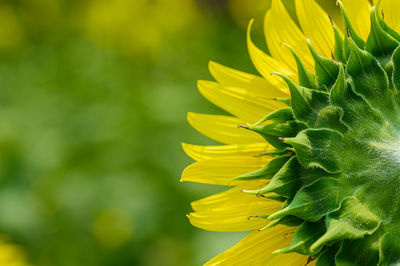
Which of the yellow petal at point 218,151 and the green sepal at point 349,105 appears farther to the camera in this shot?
the yellow petal at point 218,151

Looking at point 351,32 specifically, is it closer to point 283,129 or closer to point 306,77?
point 306,77

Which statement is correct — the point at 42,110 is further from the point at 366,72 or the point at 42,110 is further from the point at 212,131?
the point at 366,72

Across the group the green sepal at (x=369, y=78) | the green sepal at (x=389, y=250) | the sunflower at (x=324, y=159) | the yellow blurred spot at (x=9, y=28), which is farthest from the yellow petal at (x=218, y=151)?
the yellow blurred spot at (x=9, y=28)

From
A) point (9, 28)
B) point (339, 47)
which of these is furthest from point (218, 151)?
point (9, 28)

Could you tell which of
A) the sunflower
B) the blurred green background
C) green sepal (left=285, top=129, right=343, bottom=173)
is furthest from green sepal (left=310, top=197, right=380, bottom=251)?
the blurred green background

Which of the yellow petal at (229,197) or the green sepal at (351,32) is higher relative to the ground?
the green sepal at (351,32)

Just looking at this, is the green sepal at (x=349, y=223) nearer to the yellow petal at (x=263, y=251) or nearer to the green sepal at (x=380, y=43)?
the yellow petal at (x=263, y=251)

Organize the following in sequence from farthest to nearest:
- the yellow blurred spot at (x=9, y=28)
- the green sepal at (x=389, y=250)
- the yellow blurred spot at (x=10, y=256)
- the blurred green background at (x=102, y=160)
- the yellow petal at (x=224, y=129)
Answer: the yellow blurred spot at (x=9, y=28)
the blurred green background at (x=102, y=160)
the yellow blurred spot at (x=10, y=256)
the yellow petal at (x=224, y=129)
the green sepal at (x=389, y=250)
